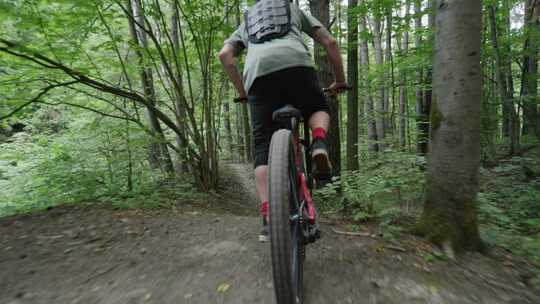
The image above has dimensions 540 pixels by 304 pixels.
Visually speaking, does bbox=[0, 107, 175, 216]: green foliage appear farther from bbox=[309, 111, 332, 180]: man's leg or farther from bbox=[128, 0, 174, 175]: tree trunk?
bbox=[309, 111, 332, 180]: man's leg

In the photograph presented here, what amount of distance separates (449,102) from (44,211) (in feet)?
15.0

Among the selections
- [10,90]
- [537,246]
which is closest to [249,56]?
[537,246]

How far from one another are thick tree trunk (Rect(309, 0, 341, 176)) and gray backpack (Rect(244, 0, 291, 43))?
3536 mm

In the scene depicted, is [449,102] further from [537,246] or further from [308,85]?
[537,246]

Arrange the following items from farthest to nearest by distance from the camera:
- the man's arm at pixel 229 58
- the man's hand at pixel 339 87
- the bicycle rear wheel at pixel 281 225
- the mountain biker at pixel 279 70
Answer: the man's hand at pixel 339 87
the man's arm at pixel 229 58
the mountain biker at pixel 279 70
the bicycle rear wheel at pixel 281 225

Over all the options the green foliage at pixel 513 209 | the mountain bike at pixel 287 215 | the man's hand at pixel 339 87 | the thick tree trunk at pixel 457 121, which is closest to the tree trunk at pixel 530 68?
the green foliage at pixel 513 209

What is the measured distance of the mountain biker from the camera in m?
1.80

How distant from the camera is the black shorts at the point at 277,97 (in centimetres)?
183

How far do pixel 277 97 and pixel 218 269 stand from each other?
127cm

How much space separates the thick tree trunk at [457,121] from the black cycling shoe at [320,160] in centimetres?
108

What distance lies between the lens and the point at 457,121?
2191mm

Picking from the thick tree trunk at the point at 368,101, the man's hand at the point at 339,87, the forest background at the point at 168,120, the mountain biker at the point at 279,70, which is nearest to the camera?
the mountain biker at the point at 279,70

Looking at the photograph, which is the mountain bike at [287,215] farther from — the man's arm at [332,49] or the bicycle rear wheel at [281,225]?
the man's arm at [332,49]

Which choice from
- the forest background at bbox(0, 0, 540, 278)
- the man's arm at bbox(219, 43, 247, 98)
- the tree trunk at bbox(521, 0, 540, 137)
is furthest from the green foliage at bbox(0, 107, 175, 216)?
the tree trunk at bbox(521, 0, 540, 137)
